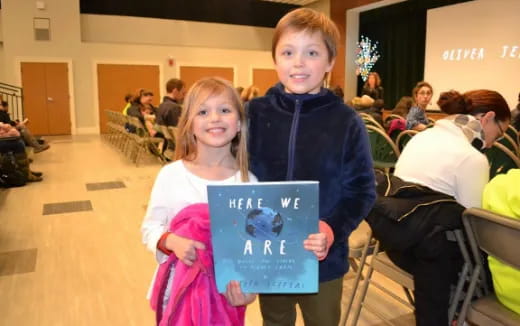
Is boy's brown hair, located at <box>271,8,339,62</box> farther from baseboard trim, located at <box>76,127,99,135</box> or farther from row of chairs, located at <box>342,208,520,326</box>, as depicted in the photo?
baseboard trim, located at <box>76,127,99,135</box>

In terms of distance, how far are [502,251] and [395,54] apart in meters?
11.7

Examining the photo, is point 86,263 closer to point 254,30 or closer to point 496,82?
point 496,82

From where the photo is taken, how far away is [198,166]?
4.30 ft

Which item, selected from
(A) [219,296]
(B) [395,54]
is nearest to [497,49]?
(B) [395,54]

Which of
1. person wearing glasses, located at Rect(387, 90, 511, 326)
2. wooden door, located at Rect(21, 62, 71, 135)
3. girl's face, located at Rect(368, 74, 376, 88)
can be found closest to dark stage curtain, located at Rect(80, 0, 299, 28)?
wooden door, located at Rect(21, 62, 71, 135)

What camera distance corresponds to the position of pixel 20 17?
11.3 meters

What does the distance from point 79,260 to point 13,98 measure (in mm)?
10035

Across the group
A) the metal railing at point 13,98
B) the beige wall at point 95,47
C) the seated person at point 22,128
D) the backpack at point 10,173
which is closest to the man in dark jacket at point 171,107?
the backpack at point 10,173

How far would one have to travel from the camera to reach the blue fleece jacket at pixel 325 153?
3.92 feet

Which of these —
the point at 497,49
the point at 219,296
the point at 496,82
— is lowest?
the point at 219,296

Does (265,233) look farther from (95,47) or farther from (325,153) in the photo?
(95,47)

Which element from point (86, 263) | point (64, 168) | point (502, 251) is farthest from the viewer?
point (64, 168)

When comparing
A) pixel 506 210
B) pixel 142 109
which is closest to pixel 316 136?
pixel 506 210

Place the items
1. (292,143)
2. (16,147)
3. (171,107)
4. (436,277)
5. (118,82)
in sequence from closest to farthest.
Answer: (292,143), (436,277), (16,147), (171,107), (118,82)
